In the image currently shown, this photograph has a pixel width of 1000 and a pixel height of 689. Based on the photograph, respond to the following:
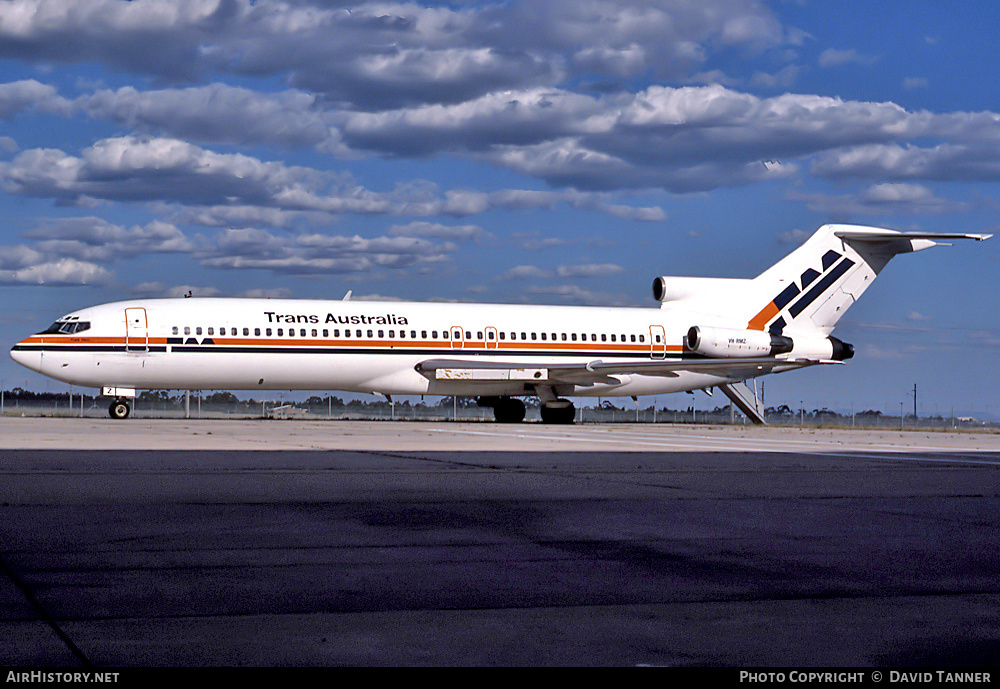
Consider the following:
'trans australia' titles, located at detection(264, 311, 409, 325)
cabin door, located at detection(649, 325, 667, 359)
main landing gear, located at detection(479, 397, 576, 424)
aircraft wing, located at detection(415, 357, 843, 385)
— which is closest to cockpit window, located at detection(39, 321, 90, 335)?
'trans australia' titles, located at detection(264, 311, 409, 325)

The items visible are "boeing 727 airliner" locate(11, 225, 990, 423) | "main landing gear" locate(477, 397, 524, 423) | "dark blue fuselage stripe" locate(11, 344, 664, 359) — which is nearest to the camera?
"dark blue fuselage stripe" locate(11, 344, 664, 359)

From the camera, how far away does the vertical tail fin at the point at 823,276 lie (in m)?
40.7

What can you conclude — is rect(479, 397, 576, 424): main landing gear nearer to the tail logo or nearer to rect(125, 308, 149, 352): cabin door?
the tail logo

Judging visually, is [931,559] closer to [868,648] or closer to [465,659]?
[868,648]

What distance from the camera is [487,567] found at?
6.81 metres

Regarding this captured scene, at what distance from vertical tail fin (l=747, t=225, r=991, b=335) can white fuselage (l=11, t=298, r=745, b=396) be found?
5.79 m

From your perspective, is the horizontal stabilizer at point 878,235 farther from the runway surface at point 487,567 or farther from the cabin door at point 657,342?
the runway surface at point 487,567

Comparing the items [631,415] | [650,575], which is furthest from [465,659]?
[631,415]

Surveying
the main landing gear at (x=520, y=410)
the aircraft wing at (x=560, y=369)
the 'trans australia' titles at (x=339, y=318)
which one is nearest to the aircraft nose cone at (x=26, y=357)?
the 'trans australia' titles at (x=339, y=318)

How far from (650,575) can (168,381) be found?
28.4 meters

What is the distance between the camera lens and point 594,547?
7676 millimetres

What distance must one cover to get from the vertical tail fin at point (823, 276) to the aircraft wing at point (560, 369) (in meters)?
3.73

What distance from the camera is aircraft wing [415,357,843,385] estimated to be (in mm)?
34906

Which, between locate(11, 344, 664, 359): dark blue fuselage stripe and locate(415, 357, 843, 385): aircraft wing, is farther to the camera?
locate(415, 357, 843, 385): aircraft wing
